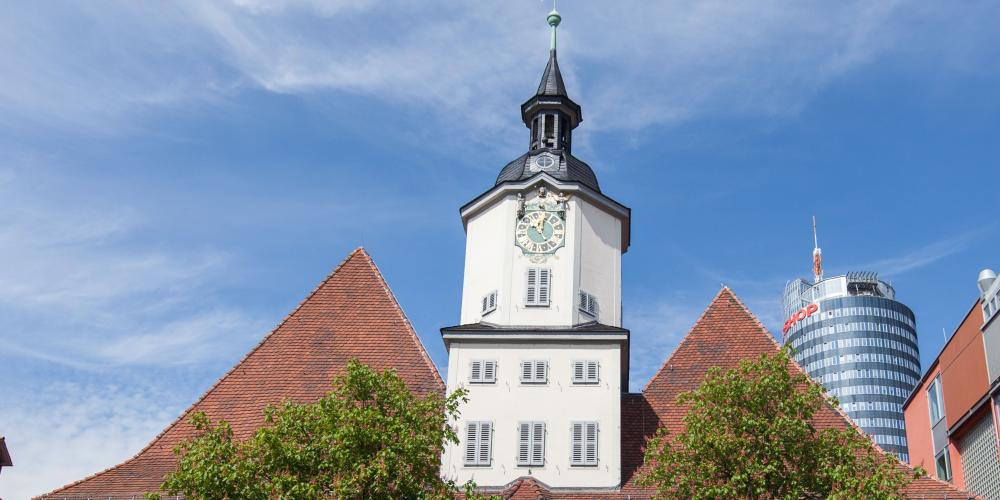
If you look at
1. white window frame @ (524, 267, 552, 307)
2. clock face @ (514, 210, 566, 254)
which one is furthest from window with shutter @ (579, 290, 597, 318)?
clock face @ (514, 210, 566, 254)

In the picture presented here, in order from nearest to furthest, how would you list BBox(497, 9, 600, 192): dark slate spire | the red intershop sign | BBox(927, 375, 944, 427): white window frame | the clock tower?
the clock tower < BBox(497, 9, 600, 192): dark slate spire < BBox(927, 375, 944, 427): white window frame < the red intershop sign

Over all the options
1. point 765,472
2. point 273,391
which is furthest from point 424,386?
point 765,472

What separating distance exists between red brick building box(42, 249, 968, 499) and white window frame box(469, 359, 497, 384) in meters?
2.08

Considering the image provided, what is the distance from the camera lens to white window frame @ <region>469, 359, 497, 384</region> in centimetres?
2884

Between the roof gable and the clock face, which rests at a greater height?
the clock face

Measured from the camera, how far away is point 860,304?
146m

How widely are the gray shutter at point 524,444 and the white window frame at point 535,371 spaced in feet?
3.66

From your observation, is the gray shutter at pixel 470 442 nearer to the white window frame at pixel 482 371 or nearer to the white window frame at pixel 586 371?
the white window frame at pixel 482 371

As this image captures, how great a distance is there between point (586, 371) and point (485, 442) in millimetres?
3085

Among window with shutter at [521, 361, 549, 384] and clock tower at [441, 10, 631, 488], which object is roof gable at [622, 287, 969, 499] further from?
window with shutter at [521, 361, 549, 384]

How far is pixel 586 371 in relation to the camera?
28828 mm

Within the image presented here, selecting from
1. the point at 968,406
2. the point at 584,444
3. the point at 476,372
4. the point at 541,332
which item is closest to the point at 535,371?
the point at 541,332

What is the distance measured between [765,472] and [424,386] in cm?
1208

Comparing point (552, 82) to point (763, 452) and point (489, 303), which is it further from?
point (763, 452)
